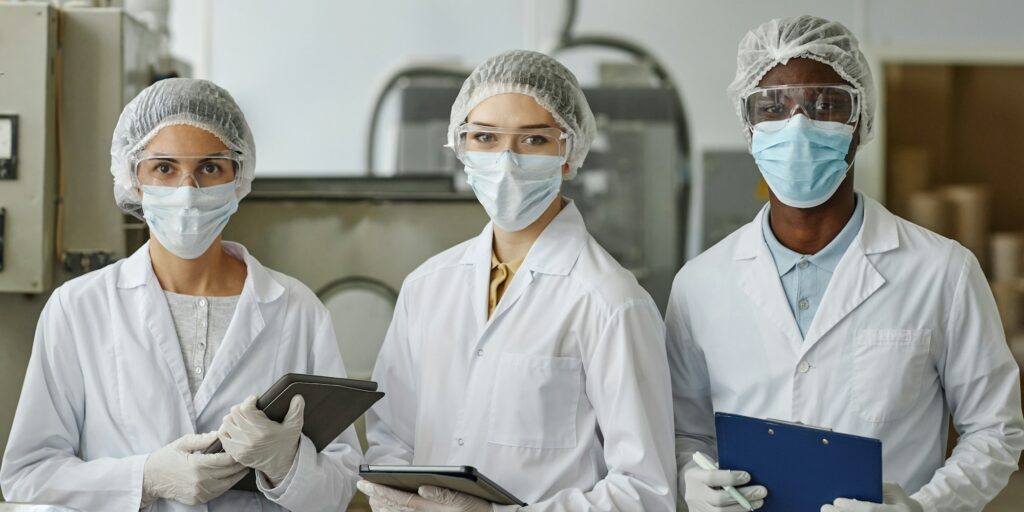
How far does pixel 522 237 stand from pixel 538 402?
1.02 ft

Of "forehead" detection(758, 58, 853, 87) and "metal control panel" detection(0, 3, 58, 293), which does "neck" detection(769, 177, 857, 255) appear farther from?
"metal control panel" detection(0, 3, 58, 293)

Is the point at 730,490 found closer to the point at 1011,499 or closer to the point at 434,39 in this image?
the point at 1011,499

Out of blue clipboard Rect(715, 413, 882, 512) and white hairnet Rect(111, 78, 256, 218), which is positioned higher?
white hairnet Rect(111, 78, 256, 218)

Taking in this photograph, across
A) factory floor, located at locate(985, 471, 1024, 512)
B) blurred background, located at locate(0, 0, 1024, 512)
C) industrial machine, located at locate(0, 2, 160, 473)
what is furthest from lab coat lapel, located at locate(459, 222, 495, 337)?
factory floor, located at locate(985, 471, 1024, 512)

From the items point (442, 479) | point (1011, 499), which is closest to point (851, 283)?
point (442, 479)

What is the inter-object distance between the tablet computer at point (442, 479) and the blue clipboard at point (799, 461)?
0.35 m

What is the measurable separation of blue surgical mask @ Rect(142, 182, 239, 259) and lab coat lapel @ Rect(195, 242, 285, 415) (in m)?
0.10

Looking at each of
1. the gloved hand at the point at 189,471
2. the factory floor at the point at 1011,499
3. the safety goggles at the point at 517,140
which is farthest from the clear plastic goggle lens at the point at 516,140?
the factory floor at the point at 1011,499

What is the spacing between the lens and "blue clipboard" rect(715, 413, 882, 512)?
1.43 metres

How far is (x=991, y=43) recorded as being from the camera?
5.05 m

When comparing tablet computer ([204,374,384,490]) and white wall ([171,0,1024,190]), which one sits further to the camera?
white wall ([171,0,1024,190])

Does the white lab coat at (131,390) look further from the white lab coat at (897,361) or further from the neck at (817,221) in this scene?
the neck at (817,221)

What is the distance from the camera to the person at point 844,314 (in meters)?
1.62

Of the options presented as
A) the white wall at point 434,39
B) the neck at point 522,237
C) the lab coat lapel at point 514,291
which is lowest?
the lab coat lapel at point 514,291
